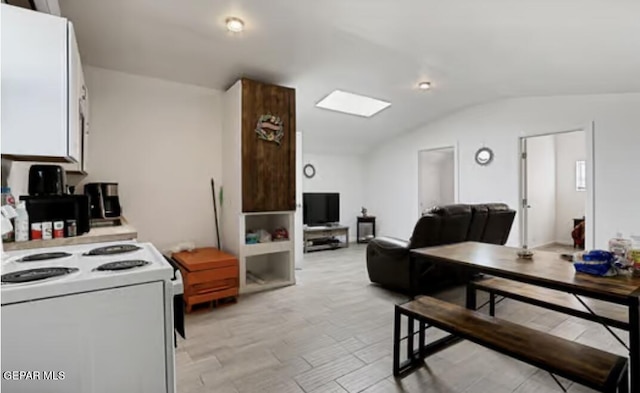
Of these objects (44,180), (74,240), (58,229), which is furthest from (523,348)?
(44,180)

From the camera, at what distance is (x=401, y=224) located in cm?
713

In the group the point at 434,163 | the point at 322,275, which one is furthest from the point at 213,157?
the point at 434,163

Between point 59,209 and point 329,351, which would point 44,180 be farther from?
point 329,351

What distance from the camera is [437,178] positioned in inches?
313

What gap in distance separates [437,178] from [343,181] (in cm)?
239

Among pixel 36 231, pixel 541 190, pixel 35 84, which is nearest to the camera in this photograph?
pixel 35 84

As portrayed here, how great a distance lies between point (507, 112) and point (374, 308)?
4163 mm

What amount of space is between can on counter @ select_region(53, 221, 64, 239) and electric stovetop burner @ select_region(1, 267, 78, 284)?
0.85 m

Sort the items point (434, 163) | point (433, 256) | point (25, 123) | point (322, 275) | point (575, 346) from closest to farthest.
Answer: point (25, 123) < point (575, 346) < point (433, 256) < point (322, 275) < point (434, 163)

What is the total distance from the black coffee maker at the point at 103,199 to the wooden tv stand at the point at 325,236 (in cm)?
356

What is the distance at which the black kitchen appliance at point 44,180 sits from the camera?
217cm

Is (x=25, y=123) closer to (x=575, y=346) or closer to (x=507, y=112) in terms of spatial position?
(x=575, y=346)

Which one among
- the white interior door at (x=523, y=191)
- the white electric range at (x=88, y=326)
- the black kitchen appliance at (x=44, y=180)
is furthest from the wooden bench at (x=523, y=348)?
the white interior door at (x=523, y=191)

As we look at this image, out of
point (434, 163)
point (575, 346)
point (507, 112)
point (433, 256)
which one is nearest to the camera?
point (575, 346)
